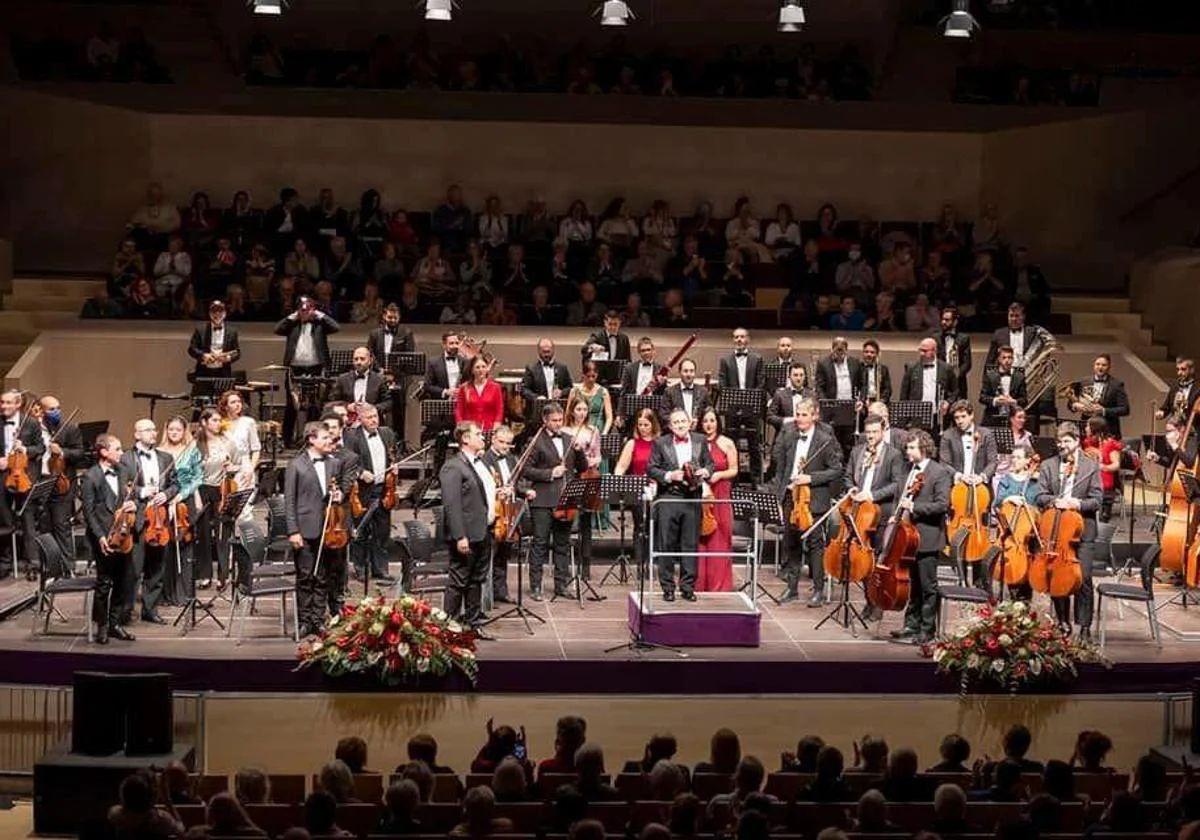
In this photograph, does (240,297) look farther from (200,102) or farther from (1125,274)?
(1125,274)

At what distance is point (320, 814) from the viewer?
344 inches

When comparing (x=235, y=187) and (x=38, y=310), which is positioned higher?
(x=235, y=187)

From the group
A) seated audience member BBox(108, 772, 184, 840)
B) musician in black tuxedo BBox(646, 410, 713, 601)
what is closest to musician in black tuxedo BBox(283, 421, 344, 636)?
musician in black tuxedo BBox(646, 410, 713, 601)

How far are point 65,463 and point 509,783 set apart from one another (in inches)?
298

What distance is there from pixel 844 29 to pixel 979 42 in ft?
5.61

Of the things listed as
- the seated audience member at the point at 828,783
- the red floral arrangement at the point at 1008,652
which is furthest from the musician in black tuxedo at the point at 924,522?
the seated audience member at the point at 828,783

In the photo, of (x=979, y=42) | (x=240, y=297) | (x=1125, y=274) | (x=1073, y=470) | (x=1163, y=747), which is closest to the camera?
(x=1163, y=747)

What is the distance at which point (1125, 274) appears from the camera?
23.3m

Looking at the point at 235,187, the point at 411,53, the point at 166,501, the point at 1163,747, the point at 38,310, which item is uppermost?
the point at 411,53

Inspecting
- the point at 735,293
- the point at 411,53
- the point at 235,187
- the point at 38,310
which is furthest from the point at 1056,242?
the point at 38,310

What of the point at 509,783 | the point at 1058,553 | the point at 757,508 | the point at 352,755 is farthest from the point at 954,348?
the point at 509,783

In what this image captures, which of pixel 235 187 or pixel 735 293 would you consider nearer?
pixel 735 293

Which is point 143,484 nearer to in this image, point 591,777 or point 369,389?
point 369,389

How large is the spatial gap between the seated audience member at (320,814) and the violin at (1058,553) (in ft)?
22.1
